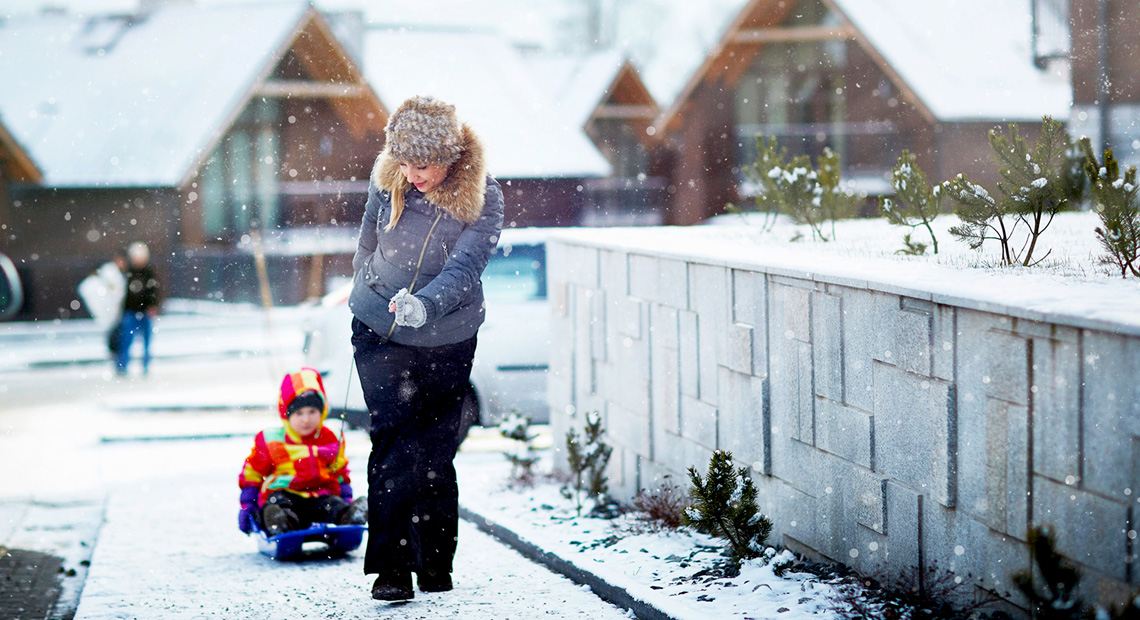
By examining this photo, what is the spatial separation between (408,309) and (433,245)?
0.42 m

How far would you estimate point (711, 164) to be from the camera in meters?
34.2

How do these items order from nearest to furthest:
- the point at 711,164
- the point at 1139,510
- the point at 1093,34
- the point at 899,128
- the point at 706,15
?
the point at 1139,510 → the point at 1093,34 → the point at 899,128 → the point at 711,164 → the point at 706,15

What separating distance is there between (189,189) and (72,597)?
84.8 feet

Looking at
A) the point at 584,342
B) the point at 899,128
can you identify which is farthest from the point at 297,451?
the point at 899,128

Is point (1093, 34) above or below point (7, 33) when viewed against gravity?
below

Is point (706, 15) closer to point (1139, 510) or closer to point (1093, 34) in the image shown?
point (1093, 34)

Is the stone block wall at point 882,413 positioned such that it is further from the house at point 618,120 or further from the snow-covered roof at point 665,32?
the snow-covered roof at point 665,32

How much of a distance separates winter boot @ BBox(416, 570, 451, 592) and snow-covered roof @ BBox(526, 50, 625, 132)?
31499mm

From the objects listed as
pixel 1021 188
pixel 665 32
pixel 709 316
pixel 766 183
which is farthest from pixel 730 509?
pixel 665 32

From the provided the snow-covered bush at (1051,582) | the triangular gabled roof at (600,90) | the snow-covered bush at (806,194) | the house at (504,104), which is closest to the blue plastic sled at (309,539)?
the snow-covered bush at (806,194)

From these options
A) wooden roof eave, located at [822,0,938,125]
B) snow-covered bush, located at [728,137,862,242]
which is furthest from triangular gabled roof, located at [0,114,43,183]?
snow-covered bush, located at [728,137,862,242]

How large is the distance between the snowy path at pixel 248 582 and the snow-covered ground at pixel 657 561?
0.17 meters

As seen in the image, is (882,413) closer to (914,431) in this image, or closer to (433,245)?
(914,431)

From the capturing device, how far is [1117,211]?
5473 mm
